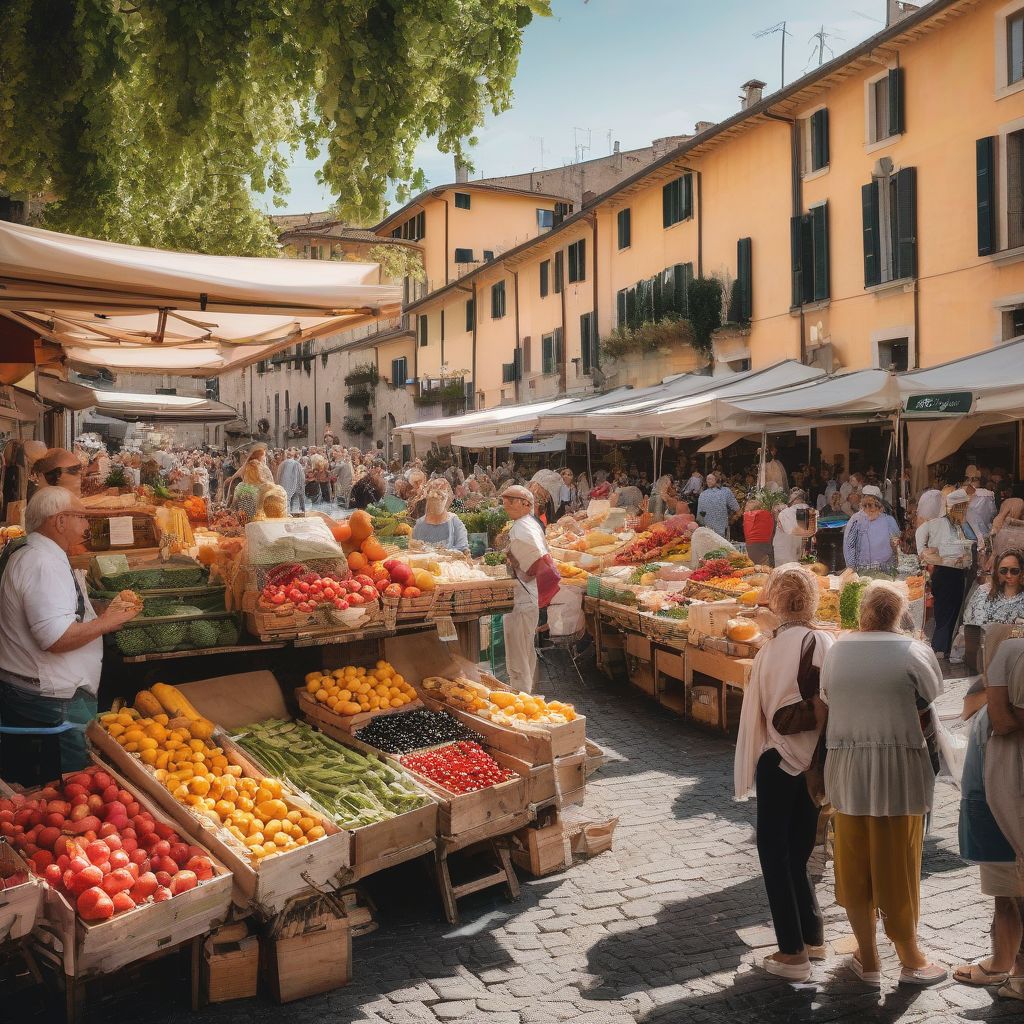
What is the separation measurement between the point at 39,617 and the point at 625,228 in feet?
72.8

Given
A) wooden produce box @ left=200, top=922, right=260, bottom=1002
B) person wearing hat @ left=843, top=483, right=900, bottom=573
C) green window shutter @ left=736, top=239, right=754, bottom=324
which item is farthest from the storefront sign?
green window shutter @ left=736, top=239, right=754, bottom=324

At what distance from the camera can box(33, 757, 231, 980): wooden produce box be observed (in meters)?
3.23

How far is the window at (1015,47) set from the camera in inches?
530

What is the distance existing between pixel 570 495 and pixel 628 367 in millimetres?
4288

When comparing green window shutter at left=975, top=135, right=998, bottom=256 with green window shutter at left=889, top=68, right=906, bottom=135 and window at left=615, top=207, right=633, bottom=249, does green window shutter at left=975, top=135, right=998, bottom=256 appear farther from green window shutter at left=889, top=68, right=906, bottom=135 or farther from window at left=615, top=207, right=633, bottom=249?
window at left=615, top=207, right=633, bottom=249

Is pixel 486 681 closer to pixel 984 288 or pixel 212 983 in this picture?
pixel 212 983

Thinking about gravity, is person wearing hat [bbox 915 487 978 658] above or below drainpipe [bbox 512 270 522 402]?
below

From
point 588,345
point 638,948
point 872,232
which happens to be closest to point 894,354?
point 872,232

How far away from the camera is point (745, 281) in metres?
19.4

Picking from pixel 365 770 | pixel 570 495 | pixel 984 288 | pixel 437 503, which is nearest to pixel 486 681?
pixel 365 770

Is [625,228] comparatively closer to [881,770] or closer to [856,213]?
[856,213]

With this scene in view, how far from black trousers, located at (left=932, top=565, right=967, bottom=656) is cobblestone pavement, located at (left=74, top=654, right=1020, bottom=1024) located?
13.8 feet

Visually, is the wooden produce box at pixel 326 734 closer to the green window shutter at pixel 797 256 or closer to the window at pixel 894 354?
the window at pixel 894 354

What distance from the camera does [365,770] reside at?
472 cm
